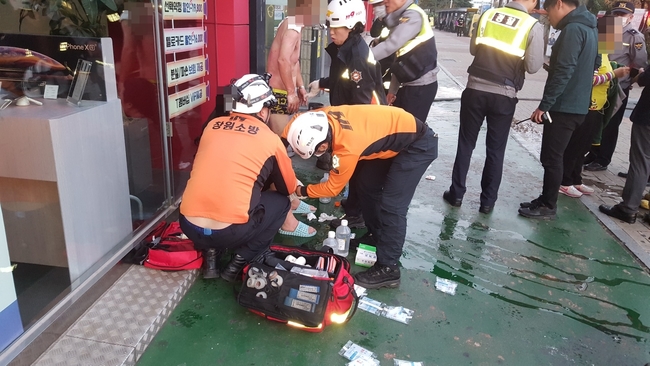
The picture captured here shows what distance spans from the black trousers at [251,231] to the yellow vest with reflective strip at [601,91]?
12.9 feet

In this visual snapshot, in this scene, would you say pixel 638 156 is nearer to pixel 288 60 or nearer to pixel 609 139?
pixel 609 139

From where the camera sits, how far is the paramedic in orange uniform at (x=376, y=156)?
291 centimetres

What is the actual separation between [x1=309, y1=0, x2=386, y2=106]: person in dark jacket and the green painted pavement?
123 centimetres

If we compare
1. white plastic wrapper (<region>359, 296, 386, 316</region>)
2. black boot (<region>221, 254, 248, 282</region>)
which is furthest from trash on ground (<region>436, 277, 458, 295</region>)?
black boot (<region>221, 254, 248, 282</region>)

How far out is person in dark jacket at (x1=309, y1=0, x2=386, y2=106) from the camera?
12.5 ft

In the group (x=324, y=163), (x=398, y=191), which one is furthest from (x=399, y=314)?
(x=324, y=163)

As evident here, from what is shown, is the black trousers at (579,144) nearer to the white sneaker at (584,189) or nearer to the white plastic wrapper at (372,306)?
the white sneaker at (584,189)

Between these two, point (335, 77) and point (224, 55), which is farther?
point (224, 55)

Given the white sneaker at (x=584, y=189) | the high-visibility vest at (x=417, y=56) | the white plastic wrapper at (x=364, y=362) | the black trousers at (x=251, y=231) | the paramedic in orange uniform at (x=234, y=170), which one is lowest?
the white plastic wrapper at (x=364, y=362)

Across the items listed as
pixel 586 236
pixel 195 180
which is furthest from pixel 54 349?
pixel 586 236

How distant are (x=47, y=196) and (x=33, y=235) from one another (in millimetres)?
332

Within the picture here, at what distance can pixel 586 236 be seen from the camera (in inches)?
178

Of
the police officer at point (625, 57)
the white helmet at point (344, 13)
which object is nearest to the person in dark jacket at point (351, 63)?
the white helmet at point (344, 13)

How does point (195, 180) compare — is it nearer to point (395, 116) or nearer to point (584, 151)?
point (395, 116)
